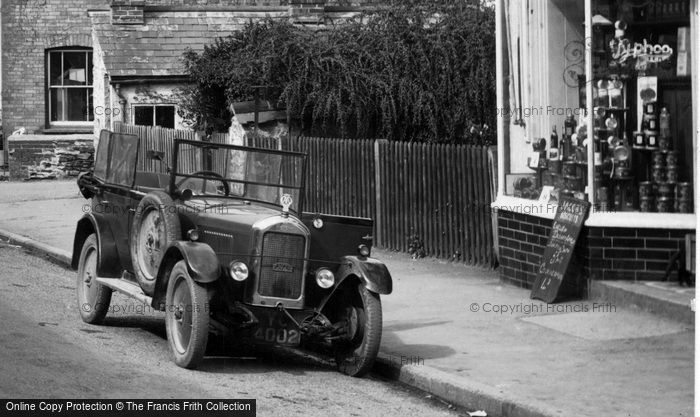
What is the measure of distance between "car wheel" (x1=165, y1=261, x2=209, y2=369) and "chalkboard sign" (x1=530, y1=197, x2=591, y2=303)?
13.4 ft

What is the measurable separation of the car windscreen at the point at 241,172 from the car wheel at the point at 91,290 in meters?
1.35

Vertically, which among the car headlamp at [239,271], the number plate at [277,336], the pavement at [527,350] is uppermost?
the car headlamp at [239,271]

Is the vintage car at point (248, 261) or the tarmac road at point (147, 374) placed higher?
the vintage car at point (248, 261)

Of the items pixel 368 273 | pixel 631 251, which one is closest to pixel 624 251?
pixel 631 251

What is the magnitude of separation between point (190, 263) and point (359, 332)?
137 cm

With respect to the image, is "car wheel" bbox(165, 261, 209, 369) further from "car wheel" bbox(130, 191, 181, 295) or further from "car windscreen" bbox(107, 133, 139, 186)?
"car windscreen" bbox(107, 133, 139, 186)

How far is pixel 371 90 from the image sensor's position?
60.4 feet

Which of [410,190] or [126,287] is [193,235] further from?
[410,190]

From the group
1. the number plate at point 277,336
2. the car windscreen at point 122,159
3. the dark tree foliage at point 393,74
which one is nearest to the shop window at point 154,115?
the dark tree foliage at point 393,74

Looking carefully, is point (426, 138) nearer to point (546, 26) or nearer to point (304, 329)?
point (546, 26)

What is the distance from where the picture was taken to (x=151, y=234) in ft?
31.9

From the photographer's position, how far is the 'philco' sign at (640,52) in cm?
1146

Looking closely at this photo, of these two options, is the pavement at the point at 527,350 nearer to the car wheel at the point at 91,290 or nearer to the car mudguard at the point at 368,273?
the car mudguard at the point at 368,273

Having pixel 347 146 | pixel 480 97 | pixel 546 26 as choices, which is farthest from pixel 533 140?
pixel 480 97
